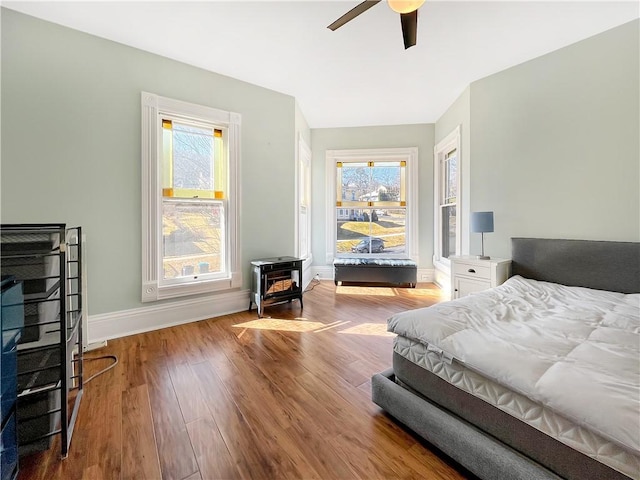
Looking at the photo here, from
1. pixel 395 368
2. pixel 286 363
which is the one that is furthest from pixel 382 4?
pixel 286 363

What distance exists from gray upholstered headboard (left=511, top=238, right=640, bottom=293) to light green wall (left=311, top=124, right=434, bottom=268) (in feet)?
6.44

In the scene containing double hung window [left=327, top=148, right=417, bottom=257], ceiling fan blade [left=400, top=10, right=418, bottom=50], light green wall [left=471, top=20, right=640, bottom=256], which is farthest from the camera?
double hung window [left=327, top=148, right=417, bottom=257]

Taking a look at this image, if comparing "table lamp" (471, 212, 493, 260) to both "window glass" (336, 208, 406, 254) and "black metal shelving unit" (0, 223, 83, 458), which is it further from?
"black metal shelving unit" (0, 223, 83, 458)

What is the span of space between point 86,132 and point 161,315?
1.94 meters

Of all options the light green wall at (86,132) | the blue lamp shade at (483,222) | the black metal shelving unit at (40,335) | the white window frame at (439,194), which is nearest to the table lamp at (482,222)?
the blue lamp shade at (483,222)

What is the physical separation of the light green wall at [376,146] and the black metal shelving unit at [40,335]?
4.11 m

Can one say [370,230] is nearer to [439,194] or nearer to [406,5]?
[439,194]

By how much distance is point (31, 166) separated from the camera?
226 centimetres

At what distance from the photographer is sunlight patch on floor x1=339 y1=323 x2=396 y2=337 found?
2.70m

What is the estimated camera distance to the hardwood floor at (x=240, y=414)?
122cm

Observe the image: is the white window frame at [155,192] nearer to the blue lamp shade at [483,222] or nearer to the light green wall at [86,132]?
the light green wall at [86,132]

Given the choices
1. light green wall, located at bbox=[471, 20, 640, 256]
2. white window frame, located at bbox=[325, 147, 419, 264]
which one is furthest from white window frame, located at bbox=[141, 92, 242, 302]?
light green wall, located at bbox=[471, 20, 640, 256]

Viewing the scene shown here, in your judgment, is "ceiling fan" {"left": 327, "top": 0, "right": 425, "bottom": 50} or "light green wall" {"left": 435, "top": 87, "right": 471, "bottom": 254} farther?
"light green wall" {"left": 435, "top": 87, "right": 471, "bottom": 254}

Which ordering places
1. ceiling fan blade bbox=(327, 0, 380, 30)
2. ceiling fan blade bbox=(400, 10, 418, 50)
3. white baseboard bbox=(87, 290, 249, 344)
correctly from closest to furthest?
→ 1. ceiling fan blade bbox=(327, 0, 380, 30)
2. ceiling fan blade bbox=(400, 10, 418, 50)
3. white baseboard bbox=(87, 290, 249, 344)
